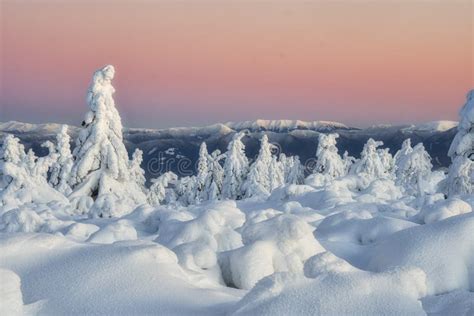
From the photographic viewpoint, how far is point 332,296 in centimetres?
482

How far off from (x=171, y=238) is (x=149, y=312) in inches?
142

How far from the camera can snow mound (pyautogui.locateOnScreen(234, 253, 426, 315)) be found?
4676mm

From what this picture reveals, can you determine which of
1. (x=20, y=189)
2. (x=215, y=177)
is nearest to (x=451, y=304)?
(x=20, y=189)

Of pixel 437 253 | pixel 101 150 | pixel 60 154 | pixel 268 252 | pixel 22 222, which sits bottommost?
pixel 60 154

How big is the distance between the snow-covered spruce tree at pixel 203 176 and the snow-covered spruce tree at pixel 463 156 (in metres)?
27.8

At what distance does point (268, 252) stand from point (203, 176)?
47.2 metres

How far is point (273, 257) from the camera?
692 cm

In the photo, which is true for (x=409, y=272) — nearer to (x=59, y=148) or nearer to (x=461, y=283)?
(x=461, y=283)

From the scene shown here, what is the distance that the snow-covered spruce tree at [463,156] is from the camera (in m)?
25.3

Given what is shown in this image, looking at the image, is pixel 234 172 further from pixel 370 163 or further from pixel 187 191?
pixel 370 163

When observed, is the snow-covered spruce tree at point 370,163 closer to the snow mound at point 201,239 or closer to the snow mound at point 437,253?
the snow mound at point 201,239

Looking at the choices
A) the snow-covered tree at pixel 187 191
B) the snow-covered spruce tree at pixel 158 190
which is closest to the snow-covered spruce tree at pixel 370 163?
the snow-covered tree at pixel 187 191

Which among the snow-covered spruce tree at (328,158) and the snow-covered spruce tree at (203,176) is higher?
the snow-covered spruce tree at (328,158)

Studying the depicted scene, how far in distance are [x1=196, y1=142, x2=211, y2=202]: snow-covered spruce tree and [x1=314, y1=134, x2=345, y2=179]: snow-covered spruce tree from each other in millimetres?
10425
